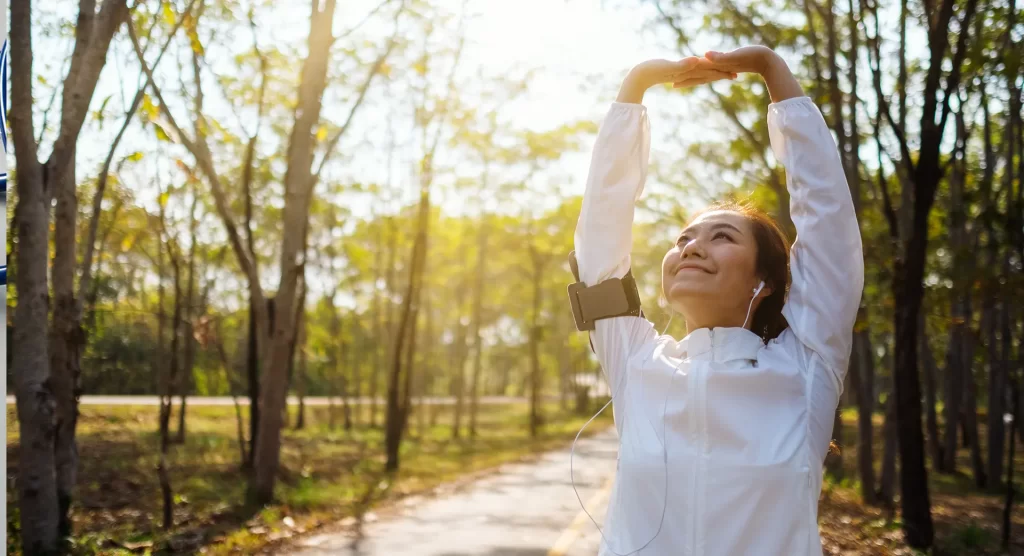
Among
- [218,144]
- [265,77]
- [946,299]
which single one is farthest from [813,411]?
[218,144]

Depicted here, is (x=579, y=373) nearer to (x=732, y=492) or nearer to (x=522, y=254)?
(x=522, y=254)

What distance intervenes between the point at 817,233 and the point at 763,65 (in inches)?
19.4

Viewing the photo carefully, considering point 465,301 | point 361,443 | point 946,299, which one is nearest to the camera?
point 946,299

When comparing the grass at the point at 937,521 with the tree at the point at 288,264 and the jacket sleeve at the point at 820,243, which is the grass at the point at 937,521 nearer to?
the tree at the point at 288,264

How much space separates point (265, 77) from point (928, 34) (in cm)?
852

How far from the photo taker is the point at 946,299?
9969 mm

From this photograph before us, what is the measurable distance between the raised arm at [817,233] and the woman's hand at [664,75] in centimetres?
5

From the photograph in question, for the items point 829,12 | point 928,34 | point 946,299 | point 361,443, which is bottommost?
point 361,443

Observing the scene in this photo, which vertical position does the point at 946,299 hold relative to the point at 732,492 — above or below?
above

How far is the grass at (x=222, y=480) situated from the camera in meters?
9.18

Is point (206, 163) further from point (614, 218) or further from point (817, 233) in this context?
point (817, 233)

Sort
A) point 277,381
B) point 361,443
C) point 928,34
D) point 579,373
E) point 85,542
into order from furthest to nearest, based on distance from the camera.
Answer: point 579,373, point 361,443, point 277,381, point 928,34, point 85,542

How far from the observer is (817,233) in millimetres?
2188

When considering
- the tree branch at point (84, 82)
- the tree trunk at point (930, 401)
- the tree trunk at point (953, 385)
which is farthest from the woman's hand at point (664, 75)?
the tree trunk at point (953, 385)
